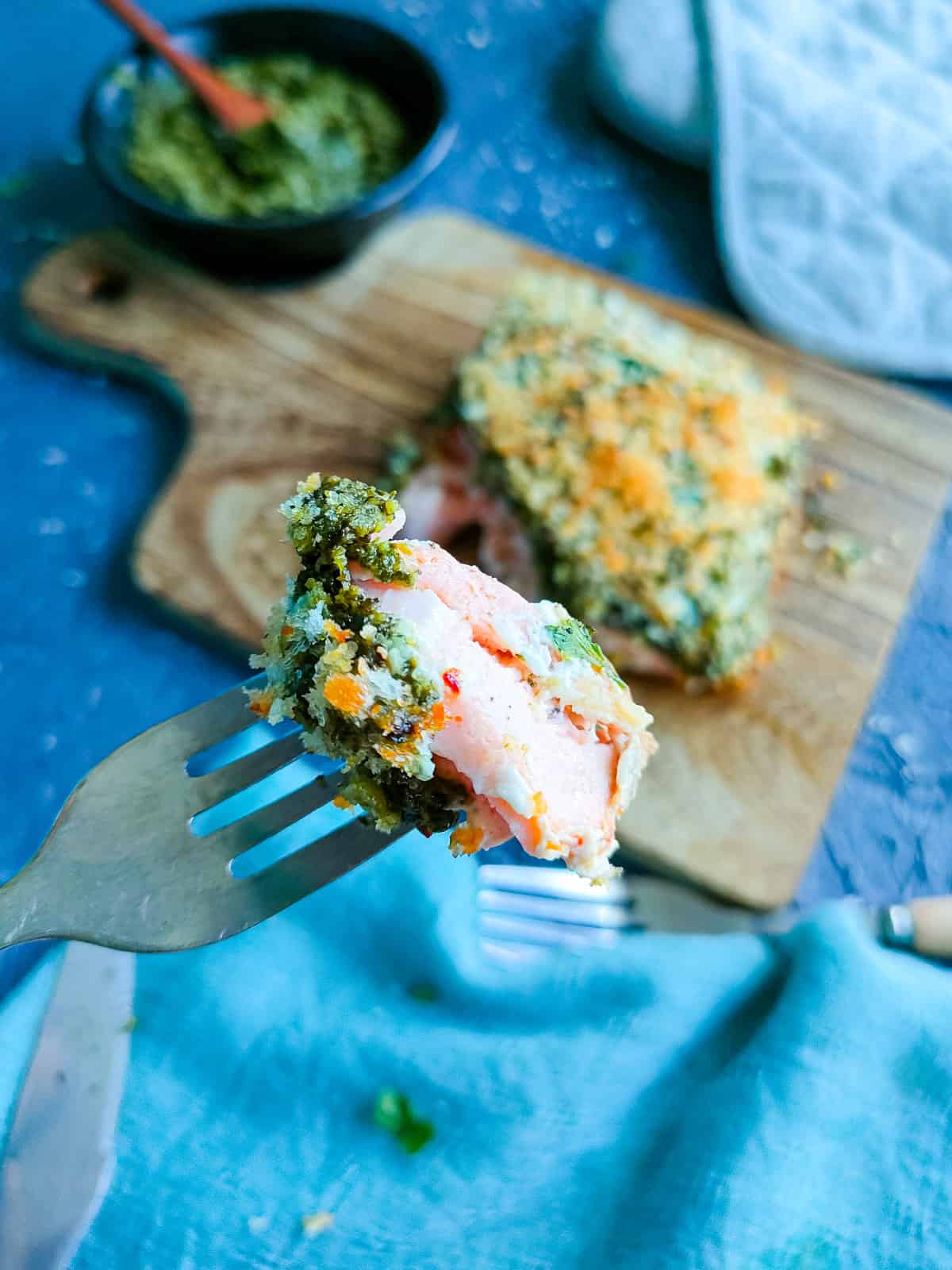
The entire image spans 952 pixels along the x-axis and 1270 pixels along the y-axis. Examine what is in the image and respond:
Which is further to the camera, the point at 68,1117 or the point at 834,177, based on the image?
the point at 834,177

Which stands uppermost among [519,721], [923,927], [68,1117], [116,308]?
[519,721]

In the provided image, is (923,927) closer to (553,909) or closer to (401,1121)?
(553,909)

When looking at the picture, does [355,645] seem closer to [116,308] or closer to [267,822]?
[267,822]

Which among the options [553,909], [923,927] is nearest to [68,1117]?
[553,909]

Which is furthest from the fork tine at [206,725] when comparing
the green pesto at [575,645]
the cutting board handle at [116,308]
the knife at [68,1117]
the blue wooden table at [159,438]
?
the cutting board handle at [116,308]

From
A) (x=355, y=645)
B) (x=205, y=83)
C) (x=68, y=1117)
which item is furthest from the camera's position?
(x=205, y=83)

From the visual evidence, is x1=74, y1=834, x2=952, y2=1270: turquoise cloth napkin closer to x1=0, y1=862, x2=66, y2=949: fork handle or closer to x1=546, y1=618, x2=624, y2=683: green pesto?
x1=0, y1=862, x2=66, y2=949: fork handle

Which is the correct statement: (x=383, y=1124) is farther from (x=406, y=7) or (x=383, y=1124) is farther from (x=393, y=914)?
(x=406, y=7)

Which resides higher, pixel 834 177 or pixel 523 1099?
pixel 834 177

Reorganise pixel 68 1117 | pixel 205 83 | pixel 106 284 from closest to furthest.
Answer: pixel 68 1117
pixel 205 83
pixel 106 284
